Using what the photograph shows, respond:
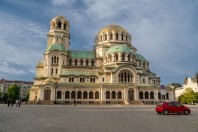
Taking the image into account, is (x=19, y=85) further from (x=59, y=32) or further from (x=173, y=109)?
(x=173, y=109)

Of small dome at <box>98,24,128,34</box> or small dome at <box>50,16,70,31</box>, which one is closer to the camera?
small dome at <box>50,16,70,31</box>

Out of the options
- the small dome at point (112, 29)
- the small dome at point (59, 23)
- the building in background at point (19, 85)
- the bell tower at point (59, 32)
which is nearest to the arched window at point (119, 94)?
the small dome at point (112, 29)

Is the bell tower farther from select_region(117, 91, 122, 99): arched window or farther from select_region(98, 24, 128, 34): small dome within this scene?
select_region(117, 91, 122, 99): arched window

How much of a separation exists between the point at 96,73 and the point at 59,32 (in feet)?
66.4

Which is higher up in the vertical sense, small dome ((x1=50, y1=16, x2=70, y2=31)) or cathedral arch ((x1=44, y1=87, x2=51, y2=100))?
small dome ((x1=50, y1=16, x2=70, y2=31))

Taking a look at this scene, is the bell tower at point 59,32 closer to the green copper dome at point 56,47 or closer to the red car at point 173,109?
the green copper dome at point 56,47

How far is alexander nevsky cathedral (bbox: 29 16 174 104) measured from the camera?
6088 cm

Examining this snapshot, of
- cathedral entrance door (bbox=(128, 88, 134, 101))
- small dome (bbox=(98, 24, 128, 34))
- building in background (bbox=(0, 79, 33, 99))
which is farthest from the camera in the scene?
building in background (bbox=(0, 79, 33, 99))

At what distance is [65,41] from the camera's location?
2982 inches

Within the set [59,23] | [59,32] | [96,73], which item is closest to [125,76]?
[96,73]

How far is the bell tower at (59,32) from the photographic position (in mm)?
73688

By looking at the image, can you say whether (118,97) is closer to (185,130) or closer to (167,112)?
(167,112)

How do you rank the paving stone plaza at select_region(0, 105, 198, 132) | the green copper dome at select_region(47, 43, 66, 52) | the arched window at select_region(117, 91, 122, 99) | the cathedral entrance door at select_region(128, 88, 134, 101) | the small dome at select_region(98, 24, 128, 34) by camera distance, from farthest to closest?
the small dome at select_region(98, 24, 128, 34)
the green copper dome at select_region(47, 43, 66, 52)
the arched window at select_region(117, 91, 122, 99)
the cathedral entrance door at select_region(128, 88, 134, 101)
the paving stone plaza at select_region(0, 105, 198, 132)

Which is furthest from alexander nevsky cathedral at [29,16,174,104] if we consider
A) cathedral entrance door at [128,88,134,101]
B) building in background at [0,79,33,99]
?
building in background at [0,79,33,99]
